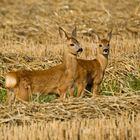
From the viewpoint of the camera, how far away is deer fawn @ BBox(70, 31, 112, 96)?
11.9 meters

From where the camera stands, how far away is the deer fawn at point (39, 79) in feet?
36.8

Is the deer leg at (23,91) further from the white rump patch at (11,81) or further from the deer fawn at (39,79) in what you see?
the white rump patch at (11,81)

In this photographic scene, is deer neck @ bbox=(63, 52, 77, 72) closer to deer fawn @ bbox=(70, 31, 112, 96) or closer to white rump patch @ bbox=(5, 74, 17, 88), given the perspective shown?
deer fawn @ bbox=(70, 31, 112, 96)

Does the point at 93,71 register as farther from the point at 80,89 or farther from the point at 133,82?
the point at 133,82

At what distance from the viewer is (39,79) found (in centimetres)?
1145

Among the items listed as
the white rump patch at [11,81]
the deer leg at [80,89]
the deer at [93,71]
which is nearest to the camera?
the white rump patch at [11,81]

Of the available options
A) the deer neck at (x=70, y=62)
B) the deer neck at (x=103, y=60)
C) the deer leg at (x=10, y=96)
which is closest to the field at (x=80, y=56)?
the deer leg at (x=10, y=96)

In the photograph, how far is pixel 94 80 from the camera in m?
12.2

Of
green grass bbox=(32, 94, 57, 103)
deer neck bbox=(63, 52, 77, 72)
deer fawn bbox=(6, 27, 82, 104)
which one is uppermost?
deer neck bbox=(63, 52, 77, 72)

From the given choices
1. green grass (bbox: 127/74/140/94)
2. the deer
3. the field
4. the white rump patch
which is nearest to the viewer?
the field

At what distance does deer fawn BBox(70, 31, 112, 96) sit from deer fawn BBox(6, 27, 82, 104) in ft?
0.82

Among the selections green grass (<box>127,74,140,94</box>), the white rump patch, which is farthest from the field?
the white rump patch

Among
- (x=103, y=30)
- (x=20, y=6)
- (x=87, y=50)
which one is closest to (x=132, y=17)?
(x=103, y=30)

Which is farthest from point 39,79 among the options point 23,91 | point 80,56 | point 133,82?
point 80,56
